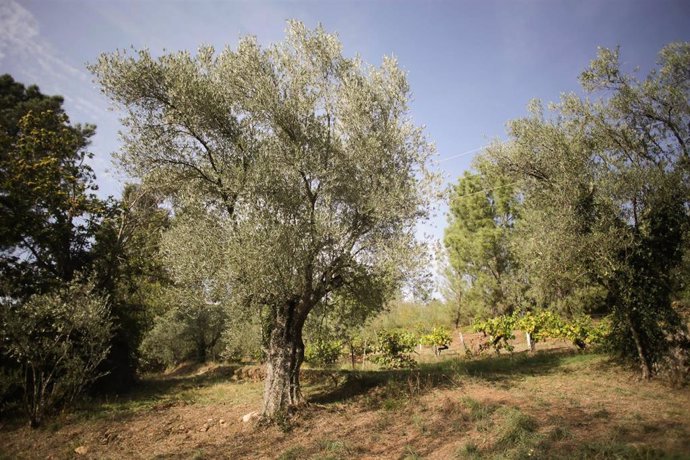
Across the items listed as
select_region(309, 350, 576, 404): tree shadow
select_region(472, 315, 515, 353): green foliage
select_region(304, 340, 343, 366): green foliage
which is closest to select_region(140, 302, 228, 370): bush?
select_region(304, 340, 343, 366): green foliage

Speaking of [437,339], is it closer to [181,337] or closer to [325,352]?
[325,352]

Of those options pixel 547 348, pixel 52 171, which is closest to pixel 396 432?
pixel 547 348

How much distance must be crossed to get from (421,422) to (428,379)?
3.94m

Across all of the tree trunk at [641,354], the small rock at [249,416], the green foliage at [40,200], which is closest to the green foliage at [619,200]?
the tree trunk at [641,354]

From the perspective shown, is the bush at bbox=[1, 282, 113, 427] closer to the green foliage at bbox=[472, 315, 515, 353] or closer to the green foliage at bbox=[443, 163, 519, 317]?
the green foliage at bbox=[472, 315, 515, 353]

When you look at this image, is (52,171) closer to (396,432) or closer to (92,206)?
(92,206)

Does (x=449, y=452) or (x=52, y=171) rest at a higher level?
(x=52, y=171)

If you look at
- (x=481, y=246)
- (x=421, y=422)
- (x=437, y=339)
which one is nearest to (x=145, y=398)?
(x=421, y=422)

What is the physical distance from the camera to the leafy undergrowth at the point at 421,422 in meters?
8.55

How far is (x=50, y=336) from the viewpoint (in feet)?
52.0

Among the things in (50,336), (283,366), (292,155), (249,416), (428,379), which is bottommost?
(249,416)

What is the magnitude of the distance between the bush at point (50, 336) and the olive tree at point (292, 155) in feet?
20.7

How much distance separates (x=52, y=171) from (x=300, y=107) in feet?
46.3

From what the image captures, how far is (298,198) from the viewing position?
12703 millimetres
